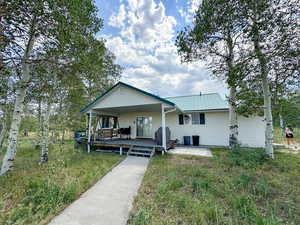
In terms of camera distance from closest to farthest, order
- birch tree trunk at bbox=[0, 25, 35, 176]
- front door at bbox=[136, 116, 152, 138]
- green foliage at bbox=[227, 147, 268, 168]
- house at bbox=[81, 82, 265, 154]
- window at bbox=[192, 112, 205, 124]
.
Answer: birch tree trunk at bbox=[0, 25, 35, 176] → green foliage at bbox=[227, 147, 268, 168] → house at bbox=[81, 82, 265, 154] → window at bbox=[192, 112, 205, 124] → front door at bbox=[136, 116, 152, 138]

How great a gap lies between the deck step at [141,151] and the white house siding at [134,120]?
163 inches

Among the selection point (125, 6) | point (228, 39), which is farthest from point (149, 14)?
point (228, 39)

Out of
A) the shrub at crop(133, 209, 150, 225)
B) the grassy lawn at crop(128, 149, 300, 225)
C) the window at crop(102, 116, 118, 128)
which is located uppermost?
the window at crop(102, 116, 118, 128)

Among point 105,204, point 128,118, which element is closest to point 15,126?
point 105,204

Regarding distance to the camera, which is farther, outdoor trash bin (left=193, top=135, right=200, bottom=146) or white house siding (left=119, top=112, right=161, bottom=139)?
white house siding (left=119, top=112, right=161, bottom=139)

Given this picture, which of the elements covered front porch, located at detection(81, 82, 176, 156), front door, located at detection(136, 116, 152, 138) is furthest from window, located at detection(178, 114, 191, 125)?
front door, located at detection(136, 116, 152, 138)

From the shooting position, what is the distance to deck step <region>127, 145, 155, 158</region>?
7.84 meters

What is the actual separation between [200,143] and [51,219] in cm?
1091

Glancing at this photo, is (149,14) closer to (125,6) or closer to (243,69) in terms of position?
(125,6)

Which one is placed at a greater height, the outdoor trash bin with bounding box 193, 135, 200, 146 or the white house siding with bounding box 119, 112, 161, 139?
the white house siding with bounding box 119, 112, 161, 139

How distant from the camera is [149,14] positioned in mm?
8961

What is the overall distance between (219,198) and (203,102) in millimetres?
10215

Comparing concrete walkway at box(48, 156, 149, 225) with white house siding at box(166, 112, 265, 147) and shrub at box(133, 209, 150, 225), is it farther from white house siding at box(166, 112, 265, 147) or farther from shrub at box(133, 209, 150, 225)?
white house siding at box(166, 112, 265, 147)

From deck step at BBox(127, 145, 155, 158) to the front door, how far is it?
164 inches
